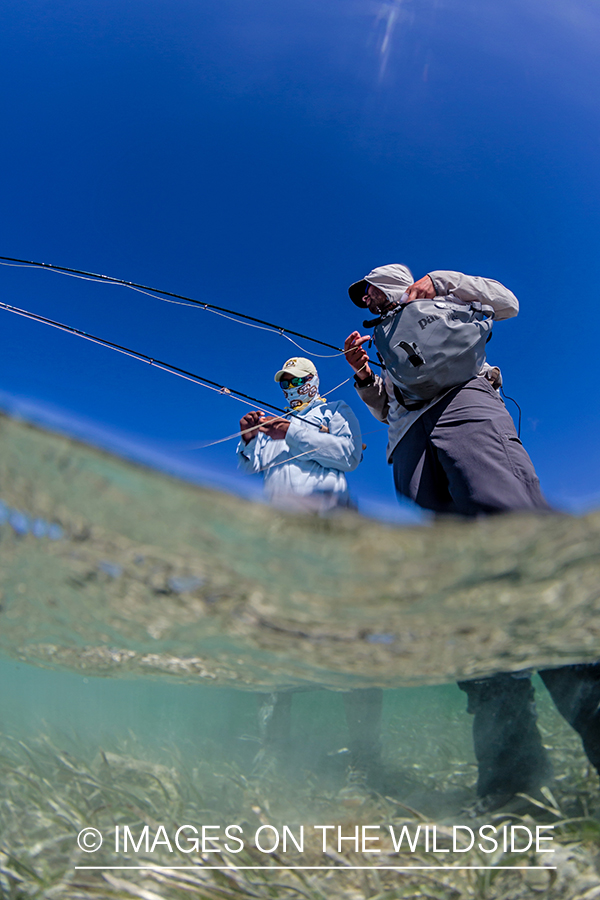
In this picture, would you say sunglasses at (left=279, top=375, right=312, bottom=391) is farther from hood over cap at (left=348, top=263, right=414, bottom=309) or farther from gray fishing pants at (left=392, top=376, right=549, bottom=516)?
gray fishing pants at (left=392, top=376, right=549, bottom=516)

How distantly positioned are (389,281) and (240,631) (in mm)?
2261

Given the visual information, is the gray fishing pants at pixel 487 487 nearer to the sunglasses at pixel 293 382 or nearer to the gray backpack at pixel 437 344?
the gray backpack at pixel 437 344

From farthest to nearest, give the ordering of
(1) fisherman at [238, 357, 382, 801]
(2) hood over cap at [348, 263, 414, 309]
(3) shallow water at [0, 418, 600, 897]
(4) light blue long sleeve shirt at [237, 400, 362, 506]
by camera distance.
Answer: (4) light blue long sleeve shirt at [237, 400, 362, 506]
(1) fisherman at [238, 357, 382, 801]
(2) hood over cap at [348, 263, 414, 309]
(3) shallow water at [0, 418, 600, 897]

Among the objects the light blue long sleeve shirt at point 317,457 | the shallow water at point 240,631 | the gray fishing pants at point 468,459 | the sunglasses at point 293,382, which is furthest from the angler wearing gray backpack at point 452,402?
the sunglasses at point 293,382

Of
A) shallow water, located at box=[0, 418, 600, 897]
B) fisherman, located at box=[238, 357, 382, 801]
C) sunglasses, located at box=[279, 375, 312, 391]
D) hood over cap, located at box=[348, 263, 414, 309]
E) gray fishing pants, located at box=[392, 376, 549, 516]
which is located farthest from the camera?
sunglasses, located at box=[279, 375, 312, 391]

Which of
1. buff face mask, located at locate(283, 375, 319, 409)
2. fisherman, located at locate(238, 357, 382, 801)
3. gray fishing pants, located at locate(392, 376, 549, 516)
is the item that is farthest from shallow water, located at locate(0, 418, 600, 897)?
buff face mask, located at locate(283, 375, 319, 409)

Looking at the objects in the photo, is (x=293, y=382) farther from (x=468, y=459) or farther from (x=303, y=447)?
(x=468, y=459)

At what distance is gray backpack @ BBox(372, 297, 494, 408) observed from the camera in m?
2.02

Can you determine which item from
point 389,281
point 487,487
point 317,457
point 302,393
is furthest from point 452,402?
point 302,393

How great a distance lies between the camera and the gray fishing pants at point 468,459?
180 cm

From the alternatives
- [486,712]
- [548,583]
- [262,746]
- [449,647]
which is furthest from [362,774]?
[548,583]

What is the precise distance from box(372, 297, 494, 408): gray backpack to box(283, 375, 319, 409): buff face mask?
1.58 metres

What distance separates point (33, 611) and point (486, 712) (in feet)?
8.78

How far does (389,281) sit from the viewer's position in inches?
97.1
